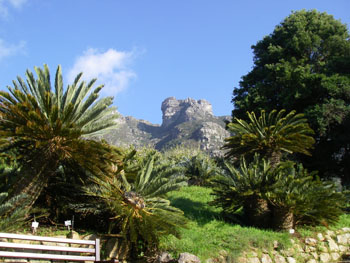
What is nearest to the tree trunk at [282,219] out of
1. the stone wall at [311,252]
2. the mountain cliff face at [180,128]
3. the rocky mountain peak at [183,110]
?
the stone wall at [311,252]

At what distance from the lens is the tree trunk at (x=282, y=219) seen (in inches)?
361

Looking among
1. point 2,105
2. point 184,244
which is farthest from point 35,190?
point 184,244

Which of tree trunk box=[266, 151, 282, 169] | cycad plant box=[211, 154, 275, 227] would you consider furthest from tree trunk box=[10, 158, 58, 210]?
tree trunk box=[266, 151, 282, 169]

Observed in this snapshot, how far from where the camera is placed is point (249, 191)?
350 inches

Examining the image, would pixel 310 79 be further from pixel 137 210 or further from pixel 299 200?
pixel 137 210

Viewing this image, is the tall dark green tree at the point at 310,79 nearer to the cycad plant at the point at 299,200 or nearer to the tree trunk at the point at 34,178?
the cycad plant at the point at 299,200

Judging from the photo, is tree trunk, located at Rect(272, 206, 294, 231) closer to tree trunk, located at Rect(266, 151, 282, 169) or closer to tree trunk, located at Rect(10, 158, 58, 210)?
tree trunk, located at Rect(266, 151, 282, 169)

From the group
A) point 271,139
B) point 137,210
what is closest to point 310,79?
point 271,139

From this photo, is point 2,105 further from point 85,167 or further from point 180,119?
point 180,119

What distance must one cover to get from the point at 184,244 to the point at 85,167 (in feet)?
9.27

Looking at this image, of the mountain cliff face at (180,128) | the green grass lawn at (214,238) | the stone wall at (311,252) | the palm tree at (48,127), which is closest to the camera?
the palm tree at (48,127)

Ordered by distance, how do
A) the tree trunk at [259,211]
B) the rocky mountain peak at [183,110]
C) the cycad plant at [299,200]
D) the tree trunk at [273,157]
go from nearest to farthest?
the cycad plant at [299,200], the tree trunk at [259,211], the tree trunk at [273,157], the rocky mountain peak at [183,110]

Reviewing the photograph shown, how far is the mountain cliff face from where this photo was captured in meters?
101

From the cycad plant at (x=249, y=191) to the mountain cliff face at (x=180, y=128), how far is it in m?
75.5
